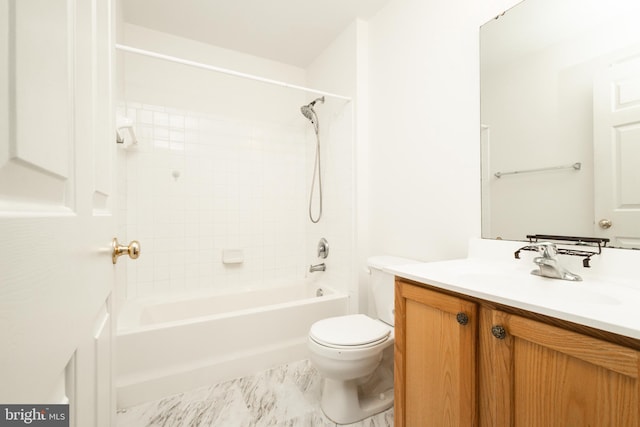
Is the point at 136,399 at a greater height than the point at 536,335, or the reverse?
the point at 536,335

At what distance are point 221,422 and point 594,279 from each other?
5.52 feet

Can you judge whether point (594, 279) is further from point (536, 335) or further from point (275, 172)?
point (275, 172)

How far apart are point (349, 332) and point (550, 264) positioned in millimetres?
902

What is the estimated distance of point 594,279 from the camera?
939 mm

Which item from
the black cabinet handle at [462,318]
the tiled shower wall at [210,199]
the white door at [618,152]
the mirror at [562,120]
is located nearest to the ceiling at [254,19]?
the tiled shower wall at [210,199]

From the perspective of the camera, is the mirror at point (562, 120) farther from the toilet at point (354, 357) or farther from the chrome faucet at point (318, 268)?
the chrome faucet at point (318, 268)

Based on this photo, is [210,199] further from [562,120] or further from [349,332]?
[562,120]

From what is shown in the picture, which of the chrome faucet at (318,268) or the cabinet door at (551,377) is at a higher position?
the cabinet door at (551,377)

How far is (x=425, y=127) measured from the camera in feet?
5.34

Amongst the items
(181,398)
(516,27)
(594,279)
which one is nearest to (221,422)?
(181,398)

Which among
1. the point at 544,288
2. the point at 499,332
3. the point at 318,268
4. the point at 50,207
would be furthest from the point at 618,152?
the point at 318,268

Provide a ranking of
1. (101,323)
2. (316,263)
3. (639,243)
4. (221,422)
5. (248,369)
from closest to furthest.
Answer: (101,323) → (639,243) → (221,422) → (248,369) → (316,263)

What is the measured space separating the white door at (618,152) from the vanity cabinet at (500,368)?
572mm

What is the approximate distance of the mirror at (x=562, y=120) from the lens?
37.0 inches
